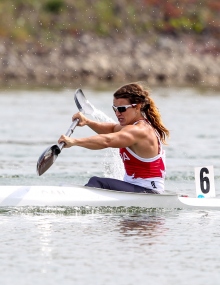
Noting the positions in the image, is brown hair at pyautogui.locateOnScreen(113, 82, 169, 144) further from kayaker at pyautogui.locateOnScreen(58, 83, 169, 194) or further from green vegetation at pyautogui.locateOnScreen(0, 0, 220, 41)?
green vegetation at pyautogui.locateOnScreen(0, 0, 220, 41)

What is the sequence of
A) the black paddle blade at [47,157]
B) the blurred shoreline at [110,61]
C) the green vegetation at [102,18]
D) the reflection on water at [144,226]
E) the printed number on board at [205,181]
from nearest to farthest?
the reflection on water at [144,226] < the black paddle blade at [47,157] < the printed number on board at [205,181] < the blurred shoreline at [110,61] < the green vegetation at [102,18]

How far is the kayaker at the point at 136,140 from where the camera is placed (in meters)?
11.5

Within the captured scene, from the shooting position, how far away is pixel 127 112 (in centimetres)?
1175

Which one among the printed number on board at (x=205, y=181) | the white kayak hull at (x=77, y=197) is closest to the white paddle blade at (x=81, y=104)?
the white kayak hull at (x=77, y=197)

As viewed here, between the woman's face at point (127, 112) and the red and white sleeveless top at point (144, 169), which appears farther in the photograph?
the red and white sleeveless top at point (144, 169)

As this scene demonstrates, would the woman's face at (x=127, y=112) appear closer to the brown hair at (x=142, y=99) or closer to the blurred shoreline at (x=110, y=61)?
the brown hair at (x=142, y=99)

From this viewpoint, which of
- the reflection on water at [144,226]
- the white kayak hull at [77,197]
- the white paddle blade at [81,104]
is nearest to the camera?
the reflection on water at [144,226]

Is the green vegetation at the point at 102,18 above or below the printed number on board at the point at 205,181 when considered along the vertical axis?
above

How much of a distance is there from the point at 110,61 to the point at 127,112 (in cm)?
4199

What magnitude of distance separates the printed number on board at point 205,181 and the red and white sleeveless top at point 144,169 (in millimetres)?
453

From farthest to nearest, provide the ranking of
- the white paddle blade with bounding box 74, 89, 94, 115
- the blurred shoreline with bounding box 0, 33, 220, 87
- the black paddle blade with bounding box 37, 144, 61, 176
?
the blurred shoreline with bounding box 0, 33, 220, 87, the white paddle blade with bounding box 74, 89, 94, 115, the black paddle blade with bounding box 37, 144, 61, 176

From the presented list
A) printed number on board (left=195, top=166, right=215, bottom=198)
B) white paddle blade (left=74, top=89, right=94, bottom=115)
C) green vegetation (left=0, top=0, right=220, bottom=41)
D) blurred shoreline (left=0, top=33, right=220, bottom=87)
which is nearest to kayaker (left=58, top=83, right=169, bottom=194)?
printed number on board (left=195, top=166, right=215, bottom=198)

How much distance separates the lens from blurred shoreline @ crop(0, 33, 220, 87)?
50.6m

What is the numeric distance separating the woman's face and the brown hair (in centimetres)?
5
